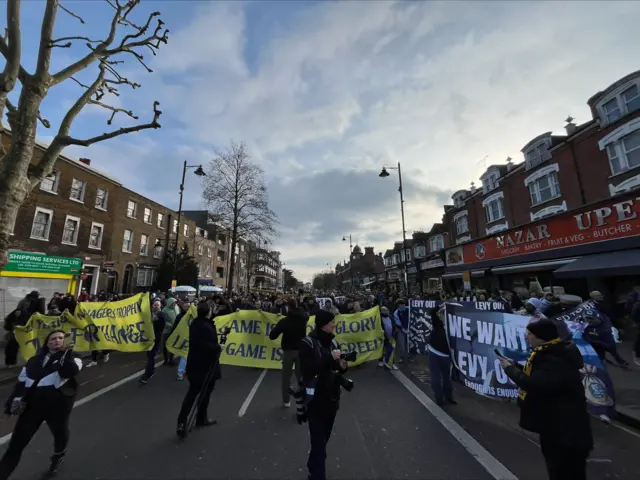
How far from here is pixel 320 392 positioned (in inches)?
130

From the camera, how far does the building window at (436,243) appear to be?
35562mm

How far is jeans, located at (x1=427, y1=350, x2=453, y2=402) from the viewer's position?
5871mm

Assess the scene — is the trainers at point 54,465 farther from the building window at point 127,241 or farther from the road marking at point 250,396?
the building window at point 127,241

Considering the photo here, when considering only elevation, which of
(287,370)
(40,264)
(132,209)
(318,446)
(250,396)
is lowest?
(250,396)

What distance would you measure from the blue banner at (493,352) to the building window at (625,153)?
44.4 feet

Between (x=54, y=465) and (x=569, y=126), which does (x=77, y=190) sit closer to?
(x=54, y=465)

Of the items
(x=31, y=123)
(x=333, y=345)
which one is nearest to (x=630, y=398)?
(x=333, y=345)

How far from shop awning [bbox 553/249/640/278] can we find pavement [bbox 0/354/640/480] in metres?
9.43

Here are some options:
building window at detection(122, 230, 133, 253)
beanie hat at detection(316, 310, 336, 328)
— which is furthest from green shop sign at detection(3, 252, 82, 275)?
beanie hat at detection(316, 310, 336, 328)

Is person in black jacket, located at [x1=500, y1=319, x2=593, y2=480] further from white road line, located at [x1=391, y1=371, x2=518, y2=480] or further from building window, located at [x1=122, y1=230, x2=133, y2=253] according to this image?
building window, located at [x1=122, y1=230, x2=133, y2=253]

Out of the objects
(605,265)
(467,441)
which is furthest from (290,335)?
(605,265)

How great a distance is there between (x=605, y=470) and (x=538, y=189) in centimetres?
2064

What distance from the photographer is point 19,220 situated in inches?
749

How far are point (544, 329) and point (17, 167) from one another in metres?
10.8
